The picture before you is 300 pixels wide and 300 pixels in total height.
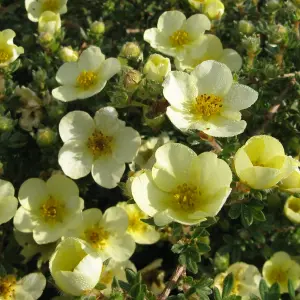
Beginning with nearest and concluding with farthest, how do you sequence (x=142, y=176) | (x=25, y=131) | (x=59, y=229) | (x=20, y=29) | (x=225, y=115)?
1. (x=142, y=176)
2. (x=225, y=115)
3. (x=59, y=229)
4. (x=25, y=131)
5. (x=20, y=29)

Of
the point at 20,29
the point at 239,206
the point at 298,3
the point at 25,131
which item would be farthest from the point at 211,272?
the point at 20,29

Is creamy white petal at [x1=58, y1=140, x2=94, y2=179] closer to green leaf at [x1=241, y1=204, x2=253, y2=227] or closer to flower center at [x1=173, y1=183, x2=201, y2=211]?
flower center at [x1=173, y1=183, x2=201, y2=211]

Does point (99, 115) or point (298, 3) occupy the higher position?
point (298, 3)

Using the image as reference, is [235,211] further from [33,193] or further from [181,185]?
[33,193]

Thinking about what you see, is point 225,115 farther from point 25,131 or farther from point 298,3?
point 25,131

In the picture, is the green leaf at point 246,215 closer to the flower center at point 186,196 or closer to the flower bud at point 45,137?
the flower center at point 186,196

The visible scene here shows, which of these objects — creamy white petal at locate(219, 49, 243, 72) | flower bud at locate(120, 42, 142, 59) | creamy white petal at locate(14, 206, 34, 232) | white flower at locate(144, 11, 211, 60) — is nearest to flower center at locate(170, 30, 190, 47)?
white flower at locate(144, 11, 211, 60)

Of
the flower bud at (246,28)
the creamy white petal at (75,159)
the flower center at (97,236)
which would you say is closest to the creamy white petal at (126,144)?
the creamy white petal at (75,159)
